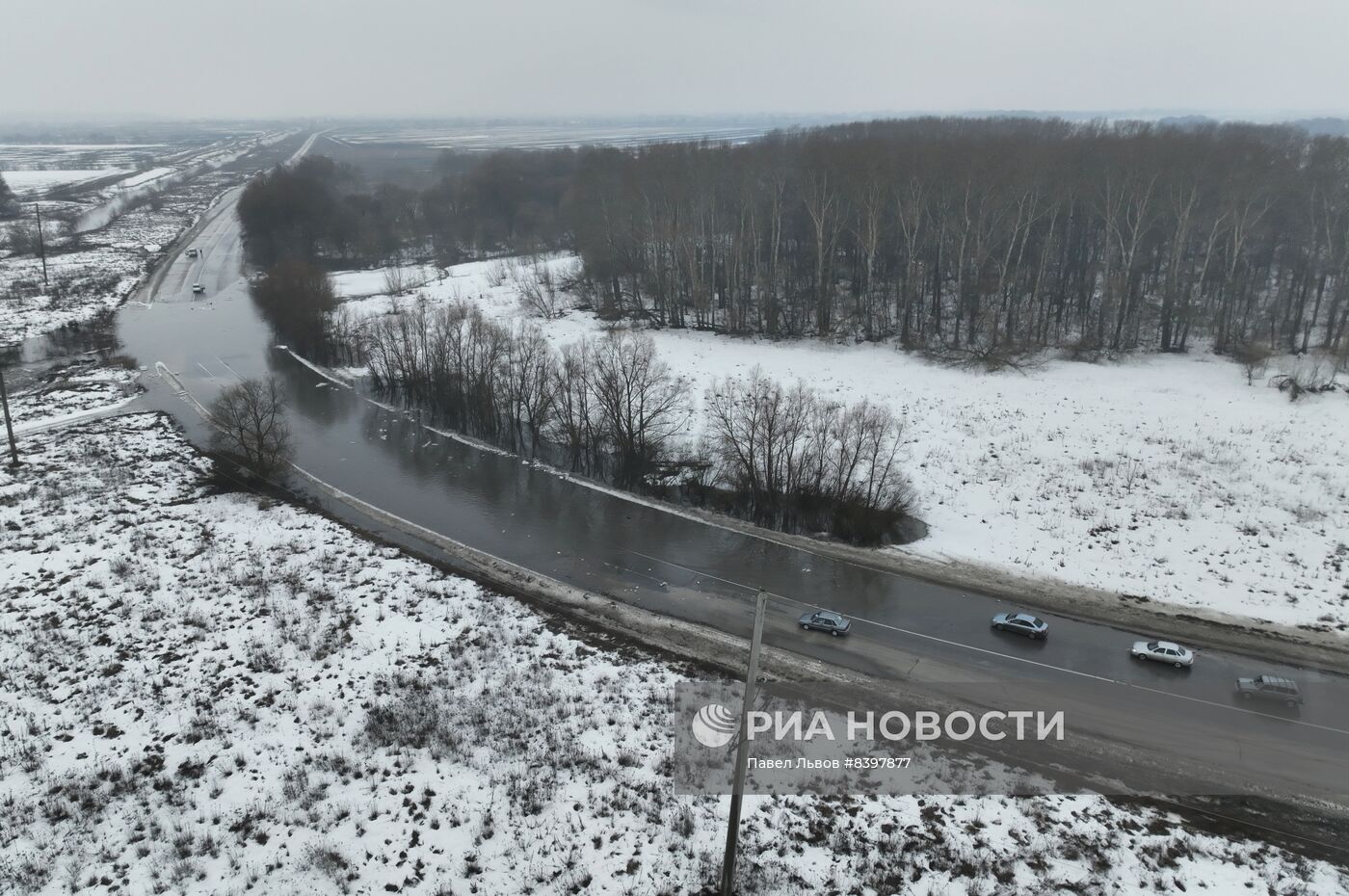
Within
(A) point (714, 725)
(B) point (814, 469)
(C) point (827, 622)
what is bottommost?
(A) point (714, 725)

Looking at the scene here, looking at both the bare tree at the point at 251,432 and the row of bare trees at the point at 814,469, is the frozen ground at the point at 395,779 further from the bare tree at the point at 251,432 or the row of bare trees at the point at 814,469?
the row of bare trees at the point at 814,469

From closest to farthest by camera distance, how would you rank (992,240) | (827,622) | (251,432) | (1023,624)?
(1023,624), (827,622), (251,432), (992,240)

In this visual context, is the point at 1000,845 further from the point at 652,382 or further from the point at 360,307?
the point at 360,307

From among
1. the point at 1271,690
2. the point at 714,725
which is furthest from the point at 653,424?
the point at 1271,690

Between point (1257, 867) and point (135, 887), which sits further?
point (1257, 867)

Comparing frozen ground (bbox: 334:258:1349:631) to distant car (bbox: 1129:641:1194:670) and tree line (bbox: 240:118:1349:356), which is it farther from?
tree line (bbox: 240:118:1349:356)

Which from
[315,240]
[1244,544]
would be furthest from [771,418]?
[315,240]

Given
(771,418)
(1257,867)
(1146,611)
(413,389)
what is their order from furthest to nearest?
(413,389), (771,418), (1146,611), (1257,867)

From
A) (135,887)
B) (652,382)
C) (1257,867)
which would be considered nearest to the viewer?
(135,887)

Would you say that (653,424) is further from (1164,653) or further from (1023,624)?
(1164,653)
